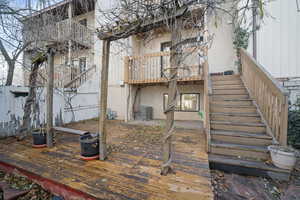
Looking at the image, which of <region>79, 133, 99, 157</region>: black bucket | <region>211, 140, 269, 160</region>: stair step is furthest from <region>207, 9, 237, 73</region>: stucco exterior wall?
<region>79, 133, 99, 157</region>: black bucket

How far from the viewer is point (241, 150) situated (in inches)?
109

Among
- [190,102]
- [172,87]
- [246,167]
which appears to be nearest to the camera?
[172,87]

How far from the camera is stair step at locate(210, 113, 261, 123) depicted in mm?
3293

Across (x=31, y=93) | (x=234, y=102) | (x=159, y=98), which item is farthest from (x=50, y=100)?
(x=234, y=102)

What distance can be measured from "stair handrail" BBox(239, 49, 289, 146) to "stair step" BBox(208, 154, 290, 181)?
586 mm

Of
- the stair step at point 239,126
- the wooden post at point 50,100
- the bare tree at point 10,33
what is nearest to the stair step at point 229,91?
the stair step at point 239,126

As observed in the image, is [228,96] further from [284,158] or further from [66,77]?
[66,77]

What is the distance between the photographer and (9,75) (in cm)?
428

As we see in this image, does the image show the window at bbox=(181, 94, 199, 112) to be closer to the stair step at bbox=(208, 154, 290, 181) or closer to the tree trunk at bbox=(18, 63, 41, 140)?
the stair step at bbox=(208, 154, 290, 181)

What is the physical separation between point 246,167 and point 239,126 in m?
1.04

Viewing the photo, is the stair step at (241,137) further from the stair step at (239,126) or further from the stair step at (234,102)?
the stair step at (234,102)

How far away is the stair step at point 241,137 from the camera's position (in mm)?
2812

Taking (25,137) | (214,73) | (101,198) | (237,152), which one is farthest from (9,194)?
(214,73)

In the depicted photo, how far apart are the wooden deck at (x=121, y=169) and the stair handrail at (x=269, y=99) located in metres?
1.52
